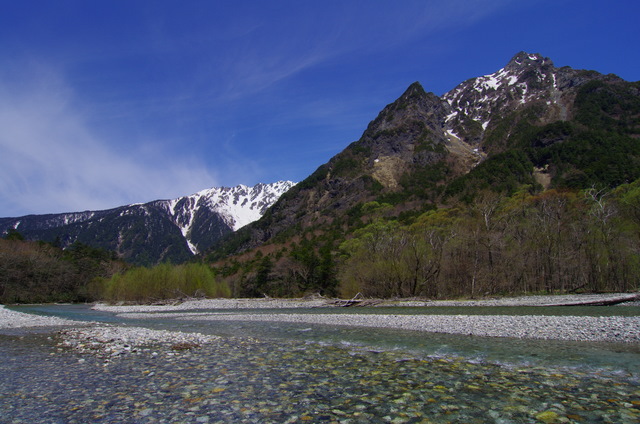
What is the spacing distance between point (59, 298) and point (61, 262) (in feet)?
38.6

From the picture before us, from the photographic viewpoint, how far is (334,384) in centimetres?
902

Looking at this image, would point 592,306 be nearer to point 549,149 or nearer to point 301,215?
point 549,149

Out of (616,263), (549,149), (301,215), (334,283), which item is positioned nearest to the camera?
(616,263)

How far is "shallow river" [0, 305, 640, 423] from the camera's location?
6797 mm

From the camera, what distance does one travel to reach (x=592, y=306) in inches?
1145

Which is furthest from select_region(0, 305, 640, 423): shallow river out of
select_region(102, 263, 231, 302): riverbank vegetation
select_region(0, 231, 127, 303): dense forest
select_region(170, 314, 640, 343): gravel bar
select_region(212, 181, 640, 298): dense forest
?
select_region(0, 231, 127, 303): dense forest

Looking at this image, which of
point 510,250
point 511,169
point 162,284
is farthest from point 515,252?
point 511,169

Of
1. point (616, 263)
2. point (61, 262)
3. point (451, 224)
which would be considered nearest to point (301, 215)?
point (61, 262)

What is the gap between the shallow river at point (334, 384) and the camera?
680cm

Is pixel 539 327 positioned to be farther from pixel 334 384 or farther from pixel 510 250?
pixel 510 250

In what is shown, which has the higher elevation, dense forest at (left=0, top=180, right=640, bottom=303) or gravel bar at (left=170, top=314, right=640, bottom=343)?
dense forest at (left=0, top=180, right=640, bottom=303)

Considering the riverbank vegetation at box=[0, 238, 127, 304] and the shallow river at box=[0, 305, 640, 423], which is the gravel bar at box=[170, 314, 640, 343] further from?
the riverbank vegetation at box=[0, 238, 127, 304]

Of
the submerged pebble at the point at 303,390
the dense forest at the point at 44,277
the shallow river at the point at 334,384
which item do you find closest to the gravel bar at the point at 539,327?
the shallow river at the point at 334,384

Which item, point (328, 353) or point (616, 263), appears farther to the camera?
point (616, 263)
